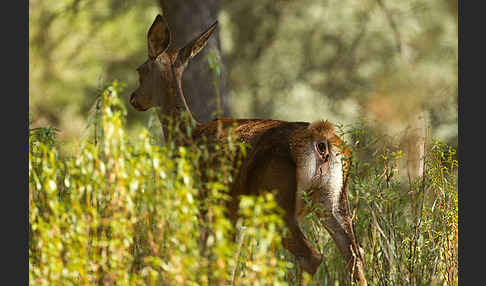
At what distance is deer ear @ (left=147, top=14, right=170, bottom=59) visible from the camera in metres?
5.02

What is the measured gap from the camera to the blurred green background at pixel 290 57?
8578 mm

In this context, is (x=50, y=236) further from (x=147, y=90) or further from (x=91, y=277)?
(x=147, y=90)

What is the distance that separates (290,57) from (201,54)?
3338 millimetres

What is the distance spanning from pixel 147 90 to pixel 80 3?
3.94m

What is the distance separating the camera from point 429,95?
8.12m

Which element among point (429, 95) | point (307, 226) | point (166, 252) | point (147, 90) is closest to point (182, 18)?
point (147, 90)

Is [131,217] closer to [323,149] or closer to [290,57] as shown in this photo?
[323,149]

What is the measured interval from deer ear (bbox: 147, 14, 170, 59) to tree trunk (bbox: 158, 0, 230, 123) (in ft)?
5.81

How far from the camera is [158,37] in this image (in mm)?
5125

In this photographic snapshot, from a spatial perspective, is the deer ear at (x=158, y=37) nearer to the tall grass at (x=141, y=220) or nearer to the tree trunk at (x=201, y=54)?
the tall grass at (x=141, y=220)

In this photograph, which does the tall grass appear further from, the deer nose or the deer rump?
the deer nose

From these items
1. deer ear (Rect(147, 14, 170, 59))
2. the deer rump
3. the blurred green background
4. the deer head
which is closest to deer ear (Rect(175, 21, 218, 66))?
the deer head

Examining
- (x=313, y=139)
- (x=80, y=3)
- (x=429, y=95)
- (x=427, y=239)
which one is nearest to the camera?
(x=313, y=139)

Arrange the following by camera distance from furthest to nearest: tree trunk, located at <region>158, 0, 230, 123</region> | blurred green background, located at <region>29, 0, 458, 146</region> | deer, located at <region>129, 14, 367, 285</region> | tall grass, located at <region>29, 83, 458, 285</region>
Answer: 1. blurred green background, located at <region>29, 0, 458, 146</region>
2. tree trunk, located at <region>158, 0, 230, 123</region>
3. deer, located at <region>129, 14, 367, 285</region>
4. tall grass, located at <region>29, 83, 458, 285</region>
